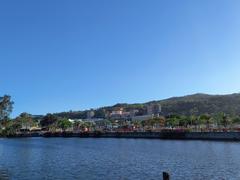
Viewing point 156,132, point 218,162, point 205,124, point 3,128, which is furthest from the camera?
point 205,124

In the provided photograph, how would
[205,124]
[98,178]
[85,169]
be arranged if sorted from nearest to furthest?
[98,178] → [85,169] → [205,124]

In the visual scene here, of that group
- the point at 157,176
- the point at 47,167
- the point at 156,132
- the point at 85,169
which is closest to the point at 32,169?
the point at 47,167

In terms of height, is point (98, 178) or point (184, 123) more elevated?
point (184, 123)

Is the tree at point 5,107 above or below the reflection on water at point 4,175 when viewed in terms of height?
above

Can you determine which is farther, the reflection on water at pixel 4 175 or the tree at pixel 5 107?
the tree at pixel 5 107

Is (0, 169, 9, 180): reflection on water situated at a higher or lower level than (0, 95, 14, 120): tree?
lower

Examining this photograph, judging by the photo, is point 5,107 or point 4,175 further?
point 5,107

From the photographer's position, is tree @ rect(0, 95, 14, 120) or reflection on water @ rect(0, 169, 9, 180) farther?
tree @ rect(0, 95, 14, 120)

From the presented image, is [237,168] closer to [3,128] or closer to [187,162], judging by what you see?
[187,162]

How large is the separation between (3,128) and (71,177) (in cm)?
2195

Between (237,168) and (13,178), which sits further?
(237,168)

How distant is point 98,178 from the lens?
46.2m

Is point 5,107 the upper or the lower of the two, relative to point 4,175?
upper

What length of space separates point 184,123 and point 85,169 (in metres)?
145
